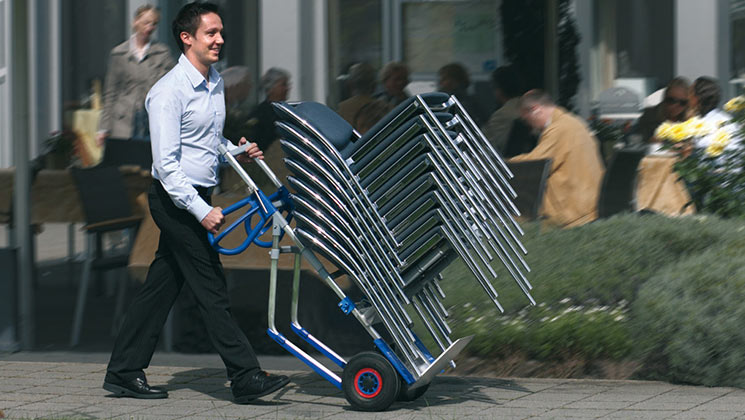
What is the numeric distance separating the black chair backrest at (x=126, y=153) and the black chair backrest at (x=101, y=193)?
55 mm

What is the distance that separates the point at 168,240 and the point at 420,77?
7.71ft

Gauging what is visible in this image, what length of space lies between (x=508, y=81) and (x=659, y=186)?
113 centimetres

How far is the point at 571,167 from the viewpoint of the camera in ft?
26.9

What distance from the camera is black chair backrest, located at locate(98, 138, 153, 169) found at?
8.43m

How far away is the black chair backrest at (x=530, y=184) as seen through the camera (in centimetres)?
813

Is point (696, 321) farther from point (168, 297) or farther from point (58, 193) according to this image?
point (58, 193)

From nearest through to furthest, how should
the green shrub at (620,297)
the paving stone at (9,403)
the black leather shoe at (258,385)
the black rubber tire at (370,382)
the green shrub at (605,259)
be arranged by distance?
the black rubber tire at (370,382) → the black leather shoe at (258,385) → the paving stone at (9,403) → the green shrub at (620,297) → the green shrub at (605,259)

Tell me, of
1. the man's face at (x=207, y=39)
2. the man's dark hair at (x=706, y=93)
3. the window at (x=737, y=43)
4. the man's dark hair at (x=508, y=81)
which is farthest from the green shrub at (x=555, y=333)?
the man's face at (x=207, y=39)

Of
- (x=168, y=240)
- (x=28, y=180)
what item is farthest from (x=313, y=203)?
(x=28, y=180)

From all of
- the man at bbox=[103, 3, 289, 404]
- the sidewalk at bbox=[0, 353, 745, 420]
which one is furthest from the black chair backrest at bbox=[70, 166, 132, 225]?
the man at bbox=[103, 3, 289, 404]

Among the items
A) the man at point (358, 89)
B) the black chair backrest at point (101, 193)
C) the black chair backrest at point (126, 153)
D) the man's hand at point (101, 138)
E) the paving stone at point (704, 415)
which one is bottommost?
the paving stone at point (704, 415)

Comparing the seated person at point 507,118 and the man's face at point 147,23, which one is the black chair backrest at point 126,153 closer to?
the man's face at point 147,23

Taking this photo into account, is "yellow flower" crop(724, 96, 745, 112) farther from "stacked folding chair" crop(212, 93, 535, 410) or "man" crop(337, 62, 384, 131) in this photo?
"stacked folding chair" crop(212, 93, 535, 410)

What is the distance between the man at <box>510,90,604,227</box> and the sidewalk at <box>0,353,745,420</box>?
4.58 feet
